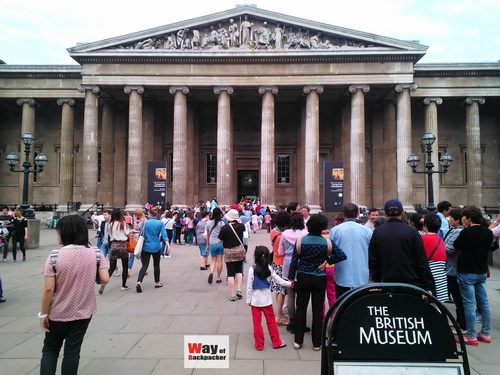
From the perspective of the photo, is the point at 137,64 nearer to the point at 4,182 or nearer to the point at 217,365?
the point at 4,182

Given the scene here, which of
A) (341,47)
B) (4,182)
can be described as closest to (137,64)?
(341,47)

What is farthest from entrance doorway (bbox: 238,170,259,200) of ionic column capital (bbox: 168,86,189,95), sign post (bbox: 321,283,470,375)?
sign post (bbox: 321,283,470,375)

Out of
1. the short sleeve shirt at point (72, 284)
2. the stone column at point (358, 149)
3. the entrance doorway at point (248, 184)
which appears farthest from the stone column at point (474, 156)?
the short sleeve shirt at point (72, 284)

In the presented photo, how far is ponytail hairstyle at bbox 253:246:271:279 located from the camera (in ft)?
15.3

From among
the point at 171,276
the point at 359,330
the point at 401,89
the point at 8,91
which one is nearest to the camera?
the point at 359,330

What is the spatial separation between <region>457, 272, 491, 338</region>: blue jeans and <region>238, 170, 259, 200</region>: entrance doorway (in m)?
27.6

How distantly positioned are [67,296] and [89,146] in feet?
79.1

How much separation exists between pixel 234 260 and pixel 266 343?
2.41m

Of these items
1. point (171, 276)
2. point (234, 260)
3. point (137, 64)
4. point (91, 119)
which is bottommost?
point (171, 276)

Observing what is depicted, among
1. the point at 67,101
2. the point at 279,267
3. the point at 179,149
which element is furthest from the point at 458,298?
the point at 67,101

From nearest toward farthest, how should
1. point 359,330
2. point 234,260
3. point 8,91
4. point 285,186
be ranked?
point 359,330, point 234,260, point 8,91, point 285,186

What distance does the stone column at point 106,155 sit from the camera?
2747cm

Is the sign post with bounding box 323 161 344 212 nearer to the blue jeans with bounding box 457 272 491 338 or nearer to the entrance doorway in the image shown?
the entrance doorway

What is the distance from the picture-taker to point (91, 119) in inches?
986
